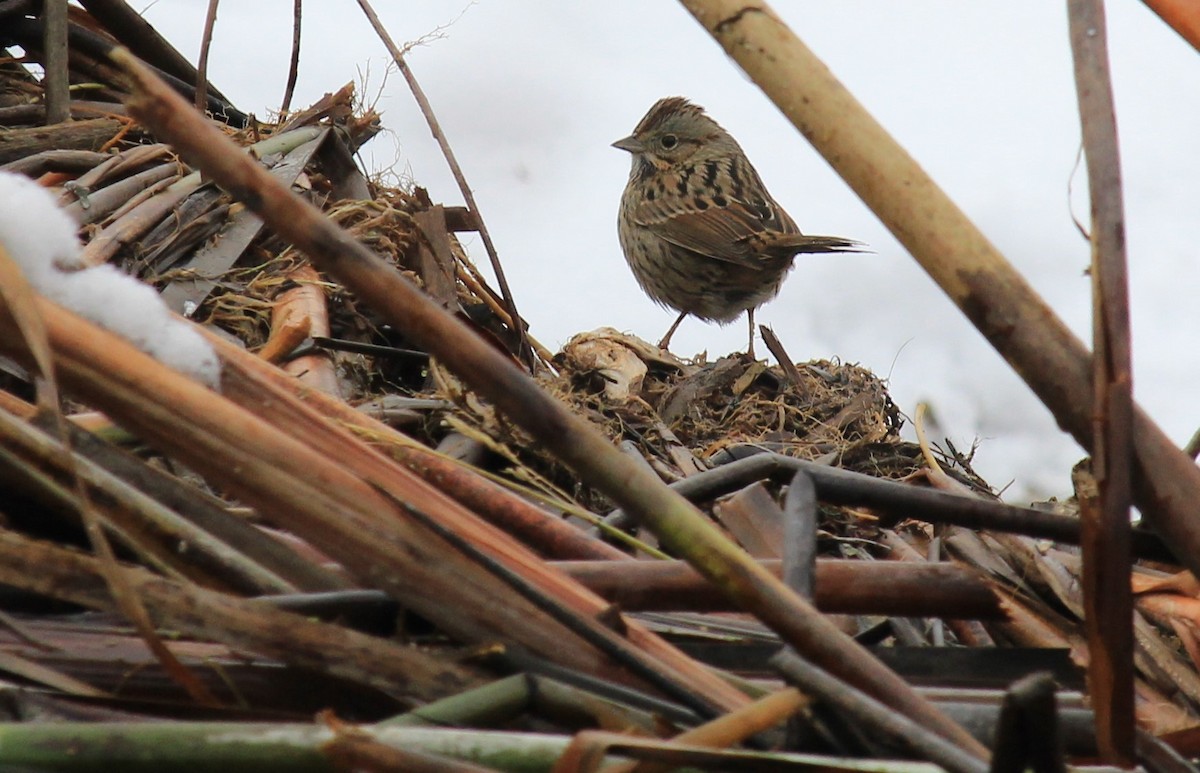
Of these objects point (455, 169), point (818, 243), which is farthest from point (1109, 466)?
point (818, 243)

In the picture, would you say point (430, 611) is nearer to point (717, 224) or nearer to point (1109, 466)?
point (1109, 466)

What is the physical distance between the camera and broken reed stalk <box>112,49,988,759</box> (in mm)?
1071

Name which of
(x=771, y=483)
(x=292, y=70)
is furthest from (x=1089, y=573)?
(x=292, y=70)

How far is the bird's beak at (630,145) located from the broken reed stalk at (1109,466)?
243 inches

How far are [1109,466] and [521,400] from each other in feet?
1.70

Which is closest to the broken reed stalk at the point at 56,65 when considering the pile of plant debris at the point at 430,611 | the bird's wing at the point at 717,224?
the pile of plant debris at the point at 430,611

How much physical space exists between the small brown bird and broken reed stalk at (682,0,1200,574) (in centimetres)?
436

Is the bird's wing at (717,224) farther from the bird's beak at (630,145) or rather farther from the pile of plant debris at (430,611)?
the pile of plant debris at (430,611)

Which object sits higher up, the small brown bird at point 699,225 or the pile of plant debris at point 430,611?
the small brown bird at point 699,225

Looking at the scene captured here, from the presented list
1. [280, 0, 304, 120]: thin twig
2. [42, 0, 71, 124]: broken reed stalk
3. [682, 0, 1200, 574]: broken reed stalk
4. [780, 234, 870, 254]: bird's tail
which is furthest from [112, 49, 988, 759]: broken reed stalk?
[780, 234, 870, 254]: bird's tail

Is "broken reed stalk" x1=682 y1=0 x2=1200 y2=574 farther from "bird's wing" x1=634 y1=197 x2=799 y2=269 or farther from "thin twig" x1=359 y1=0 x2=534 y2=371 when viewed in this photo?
"bird's wing" x1=634 y1=197 x2=799 y2=269

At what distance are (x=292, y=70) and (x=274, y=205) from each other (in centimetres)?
264

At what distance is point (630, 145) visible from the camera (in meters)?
7.34

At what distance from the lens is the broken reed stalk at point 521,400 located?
3.51 feet
